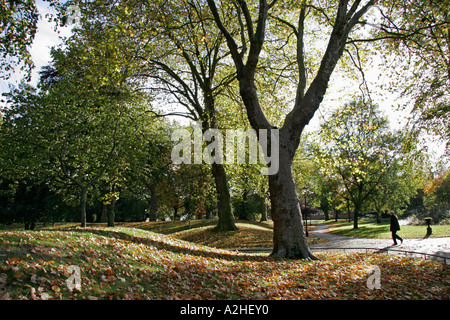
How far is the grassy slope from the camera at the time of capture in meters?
4.34

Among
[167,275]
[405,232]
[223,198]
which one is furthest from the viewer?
[405,232]

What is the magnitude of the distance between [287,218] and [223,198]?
38.2 feet

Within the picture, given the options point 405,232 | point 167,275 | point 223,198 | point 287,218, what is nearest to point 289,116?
point 287,218

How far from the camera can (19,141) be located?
1494 cm

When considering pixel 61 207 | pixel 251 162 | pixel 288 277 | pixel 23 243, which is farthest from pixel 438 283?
pixel 61 207

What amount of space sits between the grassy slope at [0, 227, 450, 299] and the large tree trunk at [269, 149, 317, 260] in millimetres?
731

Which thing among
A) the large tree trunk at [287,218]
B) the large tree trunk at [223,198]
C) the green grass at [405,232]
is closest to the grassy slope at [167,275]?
the large tree trunk at [287,218]

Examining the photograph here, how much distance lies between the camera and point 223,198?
20734 millimetres

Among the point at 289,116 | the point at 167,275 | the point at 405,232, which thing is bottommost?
the point at 405,232

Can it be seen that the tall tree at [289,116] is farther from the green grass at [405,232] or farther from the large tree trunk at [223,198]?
the green grass at [405,232]

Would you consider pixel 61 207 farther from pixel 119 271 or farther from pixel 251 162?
pixel 119 271

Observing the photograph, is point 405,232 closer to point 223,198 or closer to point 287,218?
point 223,198

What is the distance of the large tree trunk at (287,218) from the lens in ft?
30.6

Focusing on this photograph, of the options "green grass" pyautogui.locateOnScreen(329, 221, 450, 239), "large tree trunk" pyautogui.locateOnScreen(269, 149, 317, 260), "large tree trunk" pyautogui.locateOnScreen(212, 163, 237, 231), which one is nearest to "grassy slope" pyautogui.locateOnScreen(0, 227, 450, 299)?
"large tree trunk" pyautogui.locateOnScreen(269, 149, 317, 260)
